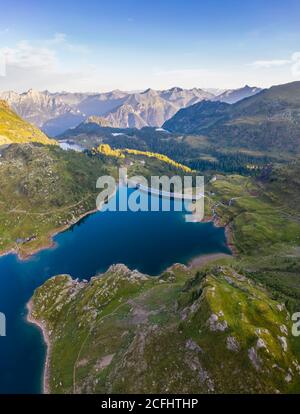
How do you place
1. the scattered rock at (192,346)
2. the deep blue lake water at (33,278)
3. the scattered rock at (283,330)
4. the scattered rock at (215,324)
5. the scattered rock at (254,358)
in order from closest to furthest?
1. the scattered rock at (254,358)
2. the scattered rock at (192,346)
3. the scattered rock at (215,324)
4. the scattered rock at (283,330)
5. the deep blue lake water at (33,278)

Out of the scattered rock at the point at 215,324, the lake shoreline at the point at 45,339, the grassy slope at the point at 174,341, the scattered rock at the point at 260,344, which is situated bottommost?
the lake shoreline at the point at 45,339

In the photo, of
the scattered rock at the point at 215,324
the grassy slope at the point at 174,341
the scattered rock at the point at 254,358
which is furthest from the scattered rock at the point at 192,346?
the scattered rock at the point at 254,358

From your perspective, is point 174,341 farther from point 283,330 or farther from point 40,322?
point 40,322

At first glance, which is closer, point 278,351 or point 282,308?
point 278,351

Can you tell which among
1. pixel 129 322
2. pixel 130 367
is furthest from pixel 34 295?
pixel 130 367

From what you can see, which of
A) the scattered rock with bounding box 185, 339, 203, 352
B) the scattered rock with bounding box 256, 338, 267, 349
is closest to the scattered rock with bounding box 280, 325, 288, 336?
the scattered rock with bounding box 256, 338, 267, 349

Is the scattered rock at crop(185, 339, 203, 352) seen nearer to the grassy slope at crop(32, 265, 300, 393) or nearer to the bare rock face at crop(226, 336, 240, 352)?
the grassy slope at crop(32, 265, 300, 393)

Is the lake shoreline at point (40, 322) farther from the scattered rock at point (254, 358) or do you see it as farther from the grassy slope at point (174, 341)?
the scattered rock at point (254, 358)

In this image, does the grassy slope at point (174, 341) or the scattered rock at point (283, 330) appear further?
the scattered rock at point (283, 330)

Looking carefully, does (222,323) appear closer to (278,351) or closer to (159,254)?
(278,351)

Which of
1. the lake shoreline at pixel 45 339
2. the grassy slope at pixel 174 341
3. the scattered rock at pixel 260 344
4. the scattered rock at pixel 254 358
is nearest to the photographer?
the scattered rock at pixel 254 358
